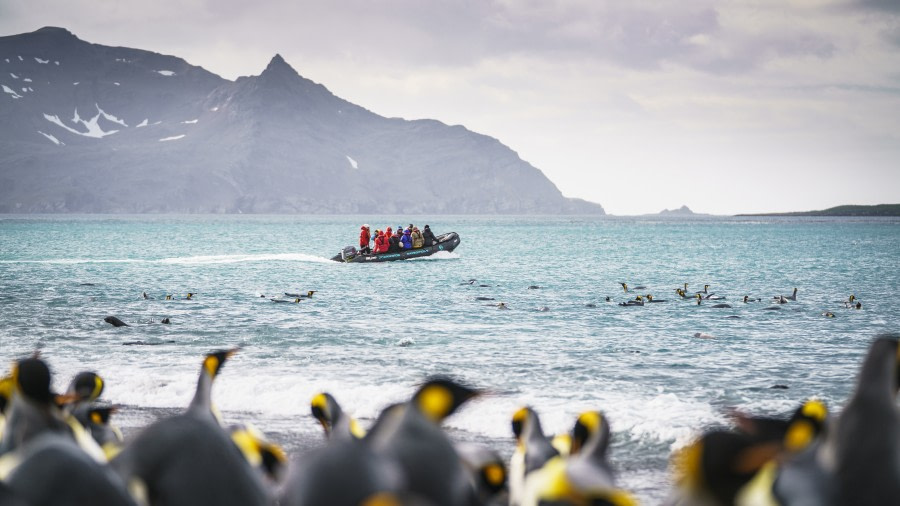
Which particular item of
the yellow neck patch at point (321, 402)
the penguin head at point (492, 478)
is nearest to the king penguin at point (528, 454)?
the penguin head at point (492, 478)

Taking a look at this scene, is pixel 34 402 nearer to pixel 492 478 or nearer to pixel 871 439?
pixel 492 478

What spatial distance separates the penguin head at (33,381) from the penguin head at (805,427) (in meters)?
4.08

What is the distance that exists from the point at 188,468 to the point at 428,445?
3.84 ft

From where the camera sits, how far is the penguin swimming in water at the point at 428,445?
4.19 m

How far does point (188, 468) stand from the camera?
12.8ft

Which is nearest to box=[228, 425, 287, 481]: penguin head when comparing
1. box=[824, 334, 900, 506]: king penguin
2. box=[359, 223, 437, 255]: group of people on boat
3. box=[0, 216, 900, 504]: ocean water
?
box=[824, 334, 900, 506]: king penguin

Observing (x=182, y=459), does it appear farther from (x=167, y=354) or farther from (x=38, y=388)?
(x=167, y=354)

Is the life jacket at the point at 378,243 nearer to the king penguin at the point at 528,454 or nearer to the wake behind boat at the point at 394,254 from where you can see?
the wake behind boat at the point at 394,254

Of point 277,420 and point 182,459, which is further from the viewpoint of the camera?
point 277,420

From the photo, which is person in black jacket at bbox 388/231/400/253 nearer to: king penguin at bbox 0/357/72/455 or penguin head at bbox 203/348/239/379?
penguin head at bbox 203/348/239/379

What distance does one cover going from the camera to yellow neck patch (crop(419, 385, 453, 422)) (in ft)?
14.3

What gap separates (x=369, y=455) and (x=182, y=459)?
89 centimetres

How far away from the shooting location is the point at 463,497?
14.2ft

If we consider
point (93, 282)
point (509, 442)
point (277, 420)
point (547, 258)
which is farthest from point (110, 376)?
point (547, 258)
